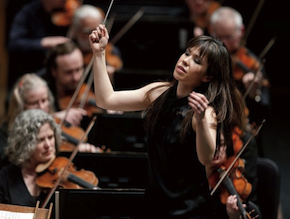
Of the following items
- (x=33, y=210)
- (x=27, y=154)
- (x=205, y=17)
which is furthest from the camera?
(x=205, y=17)

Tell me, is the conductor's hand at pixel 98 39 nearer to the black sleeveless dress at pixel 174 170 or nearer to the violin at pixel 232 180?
the black sleeveless dress at pixel 174 170

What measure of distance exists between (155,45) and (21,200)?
2466 mm

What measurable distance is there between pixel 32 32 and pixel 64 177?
2.35m

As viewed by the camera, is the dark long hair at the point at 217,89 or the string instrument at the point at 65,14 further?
the string instrument at the point at 65,14

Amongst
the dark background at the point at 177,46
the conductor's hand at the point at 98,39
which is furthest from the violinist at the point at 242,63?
the conductor's hand at the point at 98,39

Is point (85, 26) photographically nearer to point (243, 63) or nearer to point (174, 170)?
point (243, 63)

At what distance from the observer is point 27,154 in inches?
120

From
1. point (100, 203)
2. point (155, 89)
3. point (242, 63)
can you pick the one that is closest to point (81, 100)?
point (242, 63)

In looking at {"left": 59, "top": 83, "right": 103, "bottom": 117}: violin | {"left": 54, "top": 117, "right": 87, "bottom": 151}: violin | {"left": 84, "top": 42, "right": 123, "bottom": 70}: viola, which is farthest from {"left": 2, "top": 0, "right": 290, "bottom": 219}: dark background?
{"left": 54, "top": 117, "right": 87, "bottom": 151}: violin

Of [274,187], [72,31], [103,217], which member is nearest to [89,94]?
[72,31]

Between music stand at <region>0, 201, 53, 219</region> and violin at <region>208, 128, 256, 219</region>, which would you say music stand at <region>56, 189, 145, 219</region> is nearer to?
music stand at <region>0, 201, 53, 219</region>

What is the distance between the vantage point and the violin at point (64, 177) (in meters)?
3.04

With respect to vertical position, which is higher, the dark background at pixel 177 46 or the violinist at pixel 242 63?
the violinist at pixel 242 63

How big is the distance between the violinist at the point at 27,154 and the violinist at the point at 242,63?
151cm
